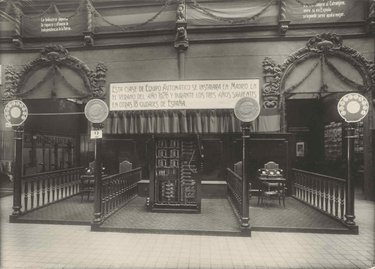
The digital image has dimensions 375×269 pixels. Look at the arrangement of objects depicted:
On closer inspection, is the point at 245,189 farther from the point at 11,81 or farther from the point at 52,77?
the point at 11,81

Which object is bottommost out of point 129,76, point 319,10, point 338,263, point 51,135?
point 338,263

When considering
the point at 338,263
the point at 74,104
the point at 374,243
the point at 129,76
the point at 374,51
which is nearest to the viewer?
the point at 338,263

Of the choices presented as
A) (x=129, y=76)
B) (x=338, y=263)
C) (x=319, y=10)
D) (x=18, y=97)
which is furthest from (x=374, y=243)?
(x=18, y=97)

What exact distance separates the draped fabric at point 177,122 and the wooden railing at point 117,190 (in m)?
1.63

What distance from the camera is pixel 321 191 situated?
8.09 m

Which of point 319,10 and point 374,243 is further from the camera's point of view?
point 319,10

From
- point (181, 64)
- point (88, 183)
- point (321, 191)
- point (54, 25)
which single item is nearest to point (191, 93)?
point (181, 64)

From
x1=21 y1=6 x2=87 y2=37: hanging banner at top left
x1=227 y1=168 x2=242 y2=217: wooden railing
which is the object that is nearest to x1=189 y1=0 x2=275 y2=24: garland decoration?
x1=21 y1=6 x2=87 y2=37: hanging banner at top left

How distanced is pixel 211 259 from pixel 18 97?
9.82 m

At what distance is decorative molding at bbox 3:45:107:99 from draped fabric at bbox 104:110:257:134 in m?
2.00

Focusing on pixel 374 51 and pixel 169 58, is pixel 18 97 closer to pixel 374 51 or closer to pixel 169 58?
pixel 169 58

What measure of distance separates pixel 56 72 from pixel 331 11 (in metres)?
10.3

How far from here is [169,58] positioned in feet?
33.7

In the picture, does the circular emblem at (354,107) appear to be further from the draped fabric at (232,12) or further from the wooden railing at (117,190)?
the wooden railing at (117,190)
